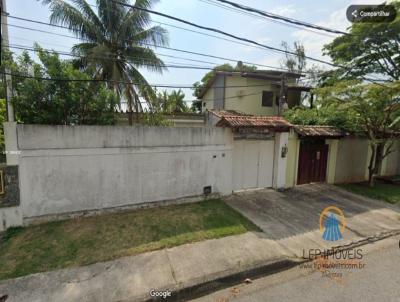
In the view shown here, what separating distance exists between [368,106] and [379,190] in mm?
3515

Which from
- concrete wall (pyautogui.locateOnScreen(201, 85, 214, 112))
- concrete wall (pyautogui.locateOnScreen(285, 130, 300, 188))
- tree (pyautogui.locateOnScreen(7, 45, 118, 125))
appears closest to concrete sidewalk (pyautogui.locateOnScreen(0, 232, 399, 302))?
tree (pyautogui.locateOnScreen(7, 45, 118, 125))

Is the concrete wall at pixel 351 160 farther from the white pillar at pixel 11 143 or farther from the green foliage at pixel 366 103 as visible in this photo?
the white pillar at pixel 11 143

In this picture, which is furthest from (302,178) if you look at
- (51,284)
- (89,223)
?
(51,284)

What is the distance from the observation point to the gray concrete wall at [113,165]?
5191 millimetres

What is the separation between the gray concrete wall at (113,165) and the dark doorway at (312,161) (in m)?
3.54

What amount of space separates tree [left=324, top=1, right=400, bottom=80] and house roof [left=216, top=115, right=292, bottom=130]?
295 inches

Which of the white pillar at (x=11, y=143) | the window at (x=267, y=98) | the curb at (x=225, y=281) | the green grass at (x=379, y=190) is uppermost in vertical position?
the window at (x=267, y=98)

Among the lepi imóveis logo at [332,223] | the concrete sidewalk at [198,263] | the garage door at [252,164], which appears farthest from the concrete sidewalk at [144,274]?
the garage door at [252,164]

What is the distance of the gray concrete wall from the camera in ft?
17.0

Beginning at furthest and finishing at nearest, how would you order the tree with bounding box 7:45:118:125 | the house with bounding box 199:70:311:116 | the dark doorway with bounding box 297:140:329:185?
the house with bounding box 199:70:311:116 < the dark doorway with bounding box 297:140:329:185 < the tree with bounding box 7:45:118:125

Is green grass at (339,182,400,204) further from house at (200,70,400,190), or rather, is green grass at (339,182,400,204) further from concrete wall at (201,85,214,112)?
concrete wall at (201,85,214,112)

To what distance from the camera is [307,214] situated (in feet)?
21.3

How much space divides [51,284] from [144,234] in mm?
1864

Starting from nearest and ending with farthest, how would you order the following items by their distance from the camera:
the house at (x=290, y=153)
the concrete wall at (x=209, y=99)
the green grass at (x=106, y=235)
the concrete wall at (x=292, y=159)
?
the green grass at (x=106, y=235), the house at (x=290, y=153), the concrete wall at (x=292, y=159), the concrete wall at (x=209, y=99)
